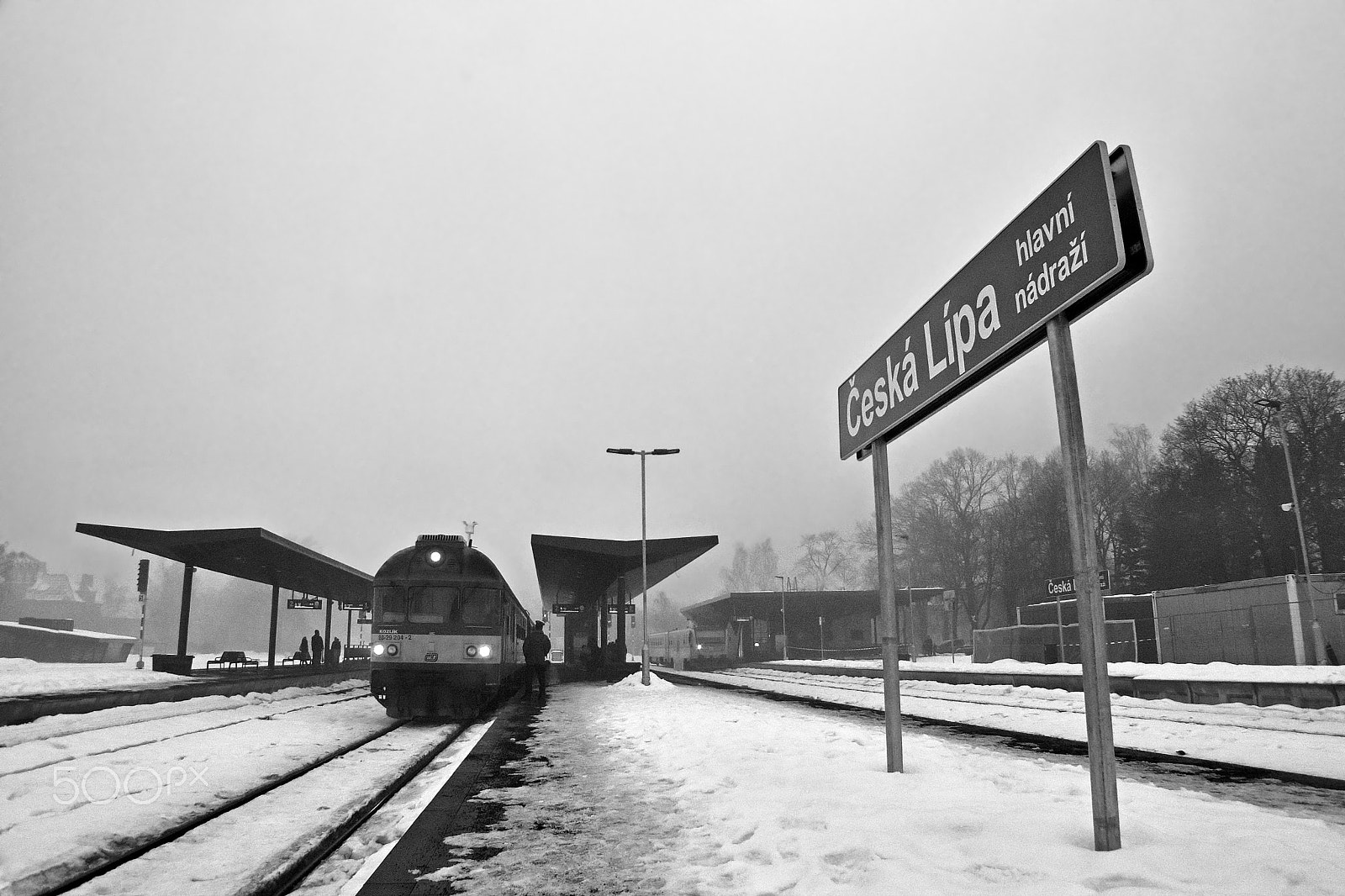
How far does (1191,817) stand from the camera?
5.26m

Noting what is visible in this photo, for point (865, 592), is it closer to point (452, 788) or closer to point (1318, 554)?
point (1318, 554)

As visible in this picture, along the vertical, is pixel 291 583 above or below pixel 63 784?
above

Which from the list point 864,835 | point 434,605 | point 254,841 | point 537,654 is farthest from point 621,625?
point 864,835

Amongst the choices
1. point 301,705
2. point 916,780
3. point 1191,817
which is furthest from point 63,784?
point 301,705

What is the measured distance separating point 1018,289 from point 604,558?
27.2 metres

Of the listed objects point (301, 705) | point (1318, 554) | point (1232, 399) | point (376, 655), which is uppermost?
point (1232, 399)

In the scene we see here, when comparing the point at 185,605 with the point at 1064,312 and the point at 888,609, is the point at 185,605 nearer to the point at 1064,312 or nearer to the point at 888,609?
the point at 888,609


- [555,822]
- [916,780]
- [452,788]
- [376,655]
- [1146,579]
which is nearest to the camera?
[555,822]

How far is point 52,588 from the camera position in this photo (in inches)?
4405

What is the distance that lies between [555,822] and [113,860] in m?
2.86

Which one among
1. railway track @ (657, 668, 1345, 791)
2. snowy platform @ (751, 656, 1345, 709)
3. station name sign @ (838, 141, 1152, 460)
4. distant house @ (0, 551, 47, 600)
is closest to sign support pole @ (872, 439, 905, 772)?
station name sign @ (838, 141, 1152, 460)

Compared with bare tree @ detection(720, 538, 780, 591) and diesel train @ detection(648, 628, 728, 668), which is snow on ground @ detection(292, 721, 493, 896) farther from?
bare tree @ detection(720, 538, 780, 591)

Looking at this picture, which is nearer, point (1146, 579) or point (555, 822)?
point (555, 822)

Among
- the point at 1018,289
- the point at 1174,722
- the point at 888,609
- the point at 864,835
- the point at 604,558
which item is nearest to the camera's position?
the point at 864,835
